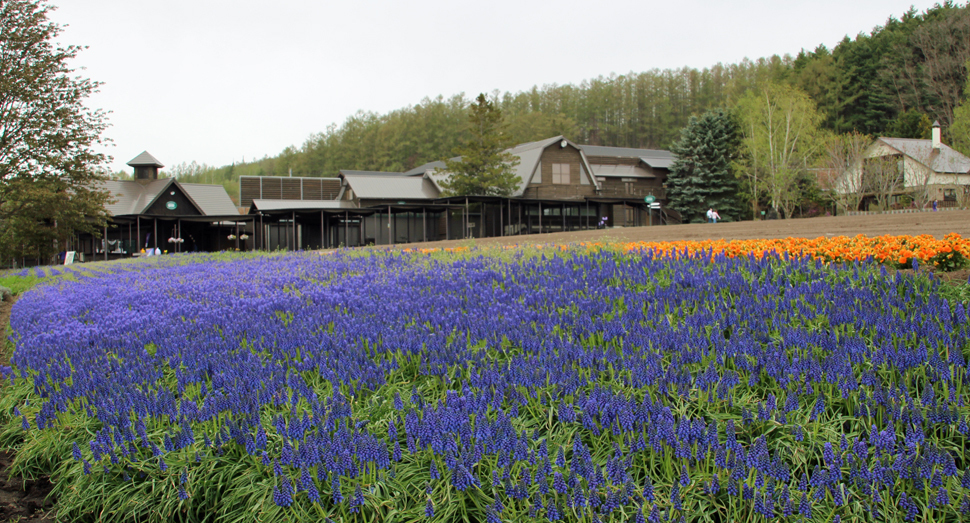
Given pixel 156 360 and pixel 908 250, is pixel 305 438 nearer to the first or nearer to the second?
pixel 156 360

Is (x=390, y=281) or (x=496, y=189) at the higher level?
(x=496, y=189)

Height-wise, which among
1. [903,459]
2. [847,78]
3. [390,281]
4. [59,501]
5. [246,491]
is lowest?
[59,501]

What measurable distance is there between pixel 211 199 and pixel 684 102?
2586 inches

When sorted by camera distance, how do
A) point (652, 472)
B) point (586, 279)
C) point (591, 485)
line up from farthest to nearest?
1. point (586, 279)
2. point (652, 472)
3. point (591, 485)

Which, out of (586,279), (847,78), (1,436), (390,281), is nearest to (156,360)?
(1,436)

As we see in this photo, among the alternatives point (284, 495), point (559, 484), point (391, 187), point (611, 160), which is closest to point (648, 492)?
point (559, 484)

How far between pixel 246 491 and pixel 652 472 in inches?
69.6

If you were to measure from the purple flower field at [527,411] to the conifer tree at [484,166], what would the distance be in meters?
34.2

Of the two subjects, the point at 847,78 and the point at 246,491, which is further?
the point at 847,78

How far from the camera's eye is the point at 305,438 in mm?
2518

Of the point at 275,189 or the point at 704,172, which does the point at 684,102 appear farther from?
the point at 275,189

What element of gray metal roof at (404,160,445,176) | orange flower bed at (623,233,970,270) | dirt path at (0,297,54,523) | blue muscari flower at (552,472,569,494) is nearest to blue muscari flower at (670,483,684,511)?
blue muscari flower at (552,472,569,494)

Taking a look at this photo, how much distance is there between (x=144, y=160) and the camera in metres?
42.3

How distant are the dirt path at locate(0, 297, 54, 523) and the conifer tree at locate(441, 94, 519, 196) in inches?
1412
